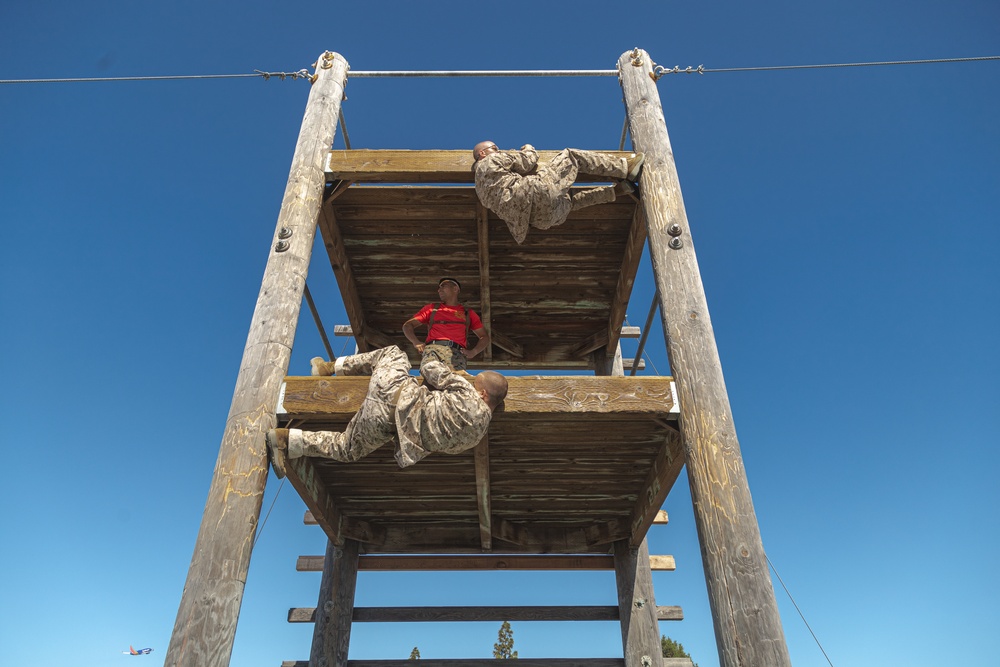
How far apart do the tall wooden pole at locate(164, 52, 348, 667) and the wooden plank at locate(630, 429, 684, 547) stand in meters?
3.29

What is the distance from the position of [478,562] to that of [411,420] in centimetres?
423

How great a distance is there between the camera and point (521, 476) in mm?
6793

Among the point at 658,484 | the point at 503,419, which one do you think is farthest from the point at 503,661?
the point at 503,419

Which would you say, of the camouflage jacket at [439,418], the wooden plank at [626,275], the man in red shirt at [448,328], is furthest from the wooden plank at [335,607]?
the wooden plank at [626,275]

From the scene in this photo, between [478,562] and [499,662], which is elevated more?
[478,562]

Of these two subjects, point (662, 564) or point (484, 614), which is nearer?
point (484, 614)

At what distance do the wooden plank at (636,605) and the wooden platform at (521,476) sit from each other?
11.8 inches

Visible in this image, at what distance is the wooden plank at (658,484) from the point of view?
5325 millimetres

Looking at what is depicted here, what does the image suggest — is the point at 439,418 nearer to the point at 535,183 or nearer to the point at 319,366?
the point at 319,366

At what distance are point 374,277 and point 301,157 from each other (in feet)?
6.80

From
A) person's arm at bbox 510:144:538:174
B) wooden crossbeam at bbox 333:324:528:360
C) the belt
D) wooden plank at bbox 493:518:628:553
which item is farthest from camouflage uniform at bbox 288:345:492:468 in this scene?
wooden crossbeam at bbox 333:324:528:360

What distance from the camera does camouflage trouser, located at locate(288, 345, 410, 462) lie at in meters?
4.59

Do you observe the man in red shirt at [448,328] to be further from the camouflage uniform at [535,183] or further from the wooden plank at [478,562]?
the wooden plank at [478,562]

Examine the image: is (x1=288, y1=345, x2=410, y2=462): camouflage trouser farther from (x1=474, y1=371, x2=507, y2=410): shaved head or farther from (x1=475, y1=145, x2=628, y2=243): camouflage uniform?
(x1=475, y1=145, x2=628, y2=243): camouflage uniform
